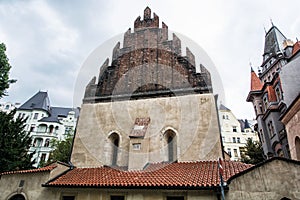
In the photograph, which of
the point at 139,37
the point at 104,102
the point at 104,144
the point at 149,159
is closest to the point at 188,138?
the point at 149,159

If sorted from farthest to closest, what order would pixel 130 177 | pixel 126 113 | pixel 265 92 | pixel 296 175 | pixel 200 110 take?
pixel 265 92
pixel 126 113
pixel 200 110
pixel 130 177
pixel 296 175

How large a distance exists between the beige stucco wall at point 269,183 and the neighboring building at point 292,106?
4852 millimetres

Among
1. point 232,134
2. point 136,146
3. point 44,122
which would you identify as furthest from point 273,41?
point 44,122

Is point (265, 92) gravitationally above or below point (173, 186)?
above

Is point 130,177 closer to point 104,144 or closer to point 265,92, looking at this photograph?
point 104,144

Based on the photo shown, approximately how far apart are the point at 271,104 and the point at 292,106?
9.55 meters

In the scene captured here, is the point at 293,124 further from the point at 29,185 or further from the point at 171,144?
the point at 29,185

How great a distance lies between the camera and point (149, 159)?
14289 mm

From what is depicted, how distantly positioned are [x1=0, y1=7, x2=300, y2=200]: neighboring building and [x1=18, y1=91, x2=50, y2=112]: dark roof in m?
32.1

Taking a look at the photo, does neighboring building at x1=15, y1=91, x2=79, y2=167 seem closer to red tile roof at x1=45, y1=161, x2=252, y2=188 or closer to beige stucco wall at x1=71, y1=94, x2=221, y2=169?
beige stucco wall at x1=71, y1=94, x2=221, y2=169

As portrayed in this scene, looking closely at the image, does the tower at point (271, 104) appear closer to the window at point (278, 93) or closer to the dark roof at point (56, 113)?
the window at point (278, 93)

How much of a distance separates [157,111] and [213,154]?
4893mm

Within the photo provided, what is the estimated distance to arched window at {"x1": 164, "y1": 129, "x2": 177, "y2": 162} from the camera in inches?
578

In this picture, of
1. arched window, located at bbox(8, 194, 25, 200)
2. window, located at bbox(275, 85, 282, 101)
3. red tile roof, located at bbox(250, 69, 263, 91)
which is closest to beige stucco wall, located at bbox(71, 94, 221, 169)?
arched window, located at bbox(8, 194, 25, 200)
